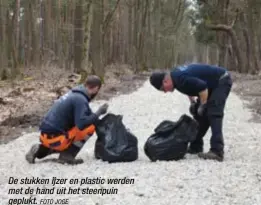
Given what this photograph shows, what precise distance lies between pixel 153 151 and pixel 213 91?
1236 mm

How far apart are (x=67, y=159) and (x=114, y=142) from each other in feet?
2.36

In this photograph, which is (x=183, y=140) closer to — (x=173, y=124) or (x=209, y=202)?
(x=173, y=124)

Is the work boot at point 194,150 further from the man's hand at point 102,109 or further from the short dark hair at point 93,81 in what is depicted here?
the short dark hair at point 93,81

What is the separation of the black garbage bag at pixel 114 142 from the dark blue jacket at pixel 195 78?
3.42 ft

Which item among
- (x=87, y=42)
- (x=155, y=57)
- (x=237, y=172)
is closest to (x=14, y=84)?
(x=87, y=42)

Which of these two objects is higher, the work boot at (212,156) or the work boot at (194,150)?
the work boot at (212,156)

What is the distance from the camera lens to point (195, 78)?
25.5ft

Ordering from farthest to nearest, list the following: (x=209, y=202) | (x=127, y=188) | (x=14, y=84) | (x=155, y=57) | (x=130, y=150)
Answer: (x=155, y=57), (x=14, y=84), (x=130, y=150), (x=127, y=188), (x=209, y=202)

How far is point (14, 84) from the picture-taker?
2277 centimetres

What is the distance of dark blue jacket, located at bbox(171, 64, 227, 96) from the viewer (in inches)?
305

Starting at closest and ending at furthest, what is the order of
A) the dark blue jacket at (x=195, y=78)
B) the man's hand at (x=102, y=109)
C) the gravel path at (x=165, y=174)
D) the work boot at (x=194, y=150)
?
the gravel path at (x=165, y=174) → the dark blue jacket at (x=195, y=78) → the man's hand at (x=102, y=109) → the work boot at (x=194, y=150)

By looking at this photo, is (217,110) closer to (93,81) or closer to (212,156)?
(212,156)

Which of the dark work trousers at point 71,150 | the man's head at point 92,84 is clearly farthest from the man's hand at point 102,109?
the dark work trousers at point 71,150

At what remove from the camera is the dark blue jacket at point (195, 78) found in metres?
7.73
